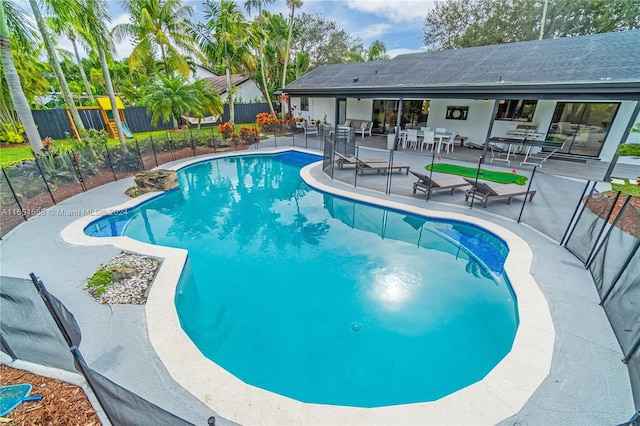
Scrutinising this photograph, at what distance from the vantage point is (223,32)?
53.4ft

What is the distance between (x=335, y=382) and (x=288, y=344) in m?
0.92

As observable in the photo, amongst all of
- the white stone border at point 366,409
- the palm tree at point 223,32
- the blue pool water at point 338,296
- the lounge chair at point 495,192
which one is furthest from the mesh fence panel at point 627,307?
the palm tree at point 223,32

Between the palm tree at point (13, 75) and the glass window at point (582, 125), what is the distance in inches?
781

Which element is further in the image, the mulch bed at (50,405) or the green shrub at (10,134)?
the green shrub at (10,134)

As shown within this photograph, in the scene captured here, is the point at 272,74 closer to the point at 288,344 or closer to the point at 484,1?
the point at 484,1

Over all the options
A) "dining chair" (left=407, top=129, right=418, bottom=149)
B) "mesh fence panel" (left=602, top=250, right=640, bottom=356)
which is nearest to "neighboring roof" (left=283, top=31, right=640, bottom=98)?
"dining chair" (left=407, top=129, right=418, bottom=149)

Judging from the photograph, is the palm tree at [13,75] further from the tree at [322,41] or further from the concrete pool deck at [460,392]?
the tree at [322,41]

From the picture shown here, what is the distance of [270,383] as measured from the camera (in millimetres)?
3639

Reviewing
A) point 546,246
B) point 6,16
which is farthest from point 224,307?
point 6,16

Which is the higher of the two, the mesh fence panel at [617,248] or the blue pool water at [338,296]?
the mesh fence panel at [617,248]

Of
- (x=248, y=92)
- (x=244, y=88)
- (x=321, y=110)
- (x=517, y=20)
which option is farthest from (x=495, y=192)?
(x=517, y=20)

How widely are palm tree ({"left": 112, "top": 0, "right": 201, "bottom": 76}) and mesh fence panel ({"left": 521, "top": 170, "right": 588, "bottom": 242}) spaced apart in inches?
734

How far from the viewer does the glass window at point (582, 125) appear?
37.1 feet

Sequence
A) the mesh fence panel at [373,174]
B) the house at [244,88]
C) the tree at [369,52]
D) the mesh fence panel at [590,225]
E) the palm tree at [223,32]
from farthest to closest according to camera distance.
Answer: the tree at [369,52]
the house at [244,88]
the palm tree at [223,32]
the mesh fence panel at [373,174]
the mesh fence panel at [590,225]
